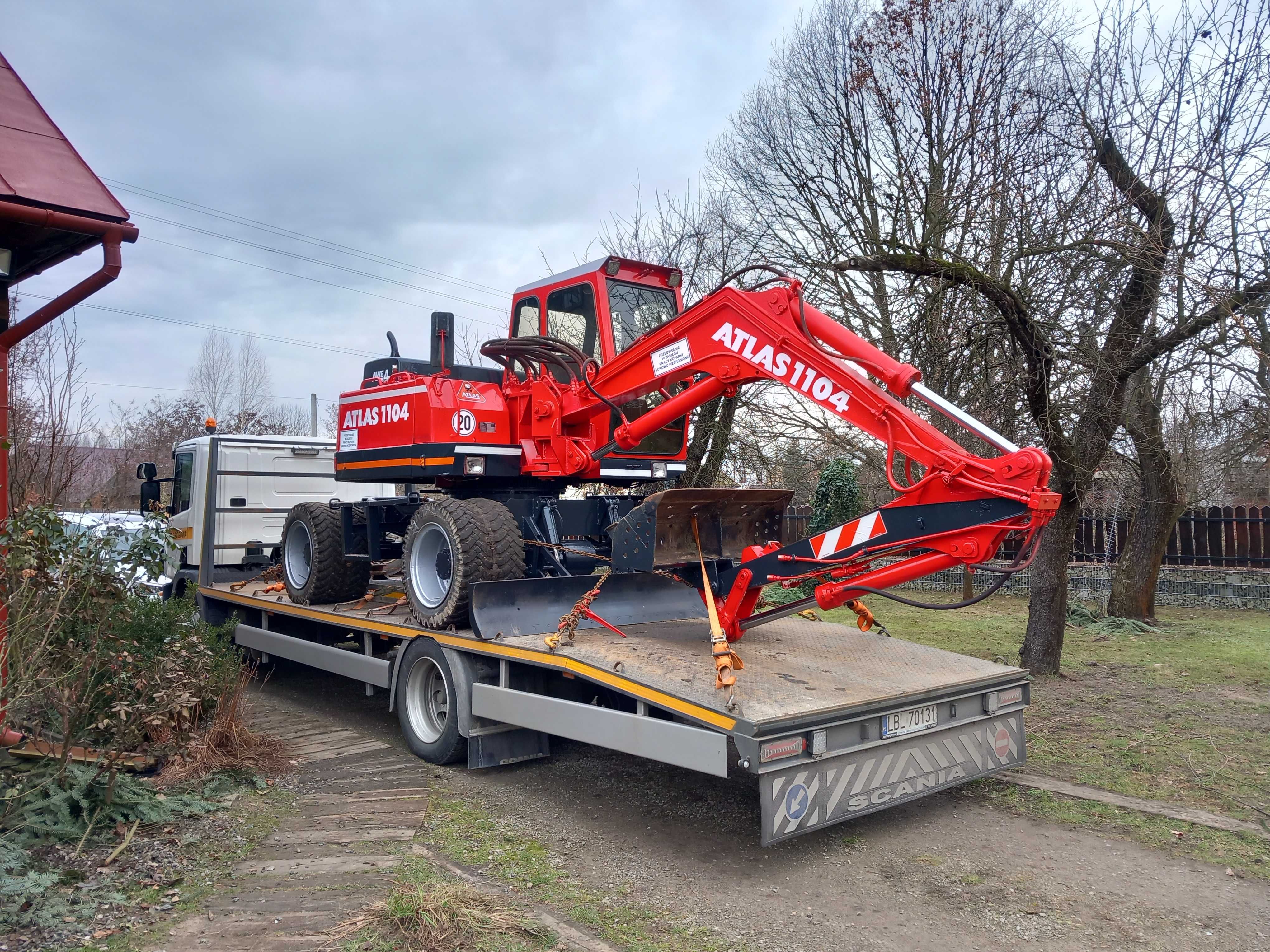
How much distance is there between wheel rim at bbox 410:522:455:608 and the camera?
698 cm

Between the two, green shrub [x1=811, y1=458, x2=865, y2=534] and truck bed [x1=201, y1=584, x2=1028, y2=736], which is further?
green shrub [x1=811, y1=458, x2=865, y2=534]

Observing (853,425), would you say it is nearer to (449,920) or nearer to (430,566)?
(449,920)

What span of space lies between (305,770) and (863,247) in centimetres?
731

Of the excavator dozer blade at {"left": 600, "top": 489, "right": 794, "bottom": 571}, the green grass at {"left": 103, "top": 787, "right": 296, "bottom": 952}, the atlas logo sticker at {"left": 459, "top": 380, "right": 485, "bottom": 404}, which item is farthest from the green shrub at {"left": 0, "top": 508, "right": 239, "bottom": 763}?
the excavator dozer blade at {"left": 600, "top": 489, "right": 794, "bottom": 571}

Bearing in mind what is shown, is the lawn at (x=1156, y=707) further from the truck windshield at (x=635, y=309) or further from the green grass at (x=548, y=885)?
the truck windshield at (x=635, y=309)

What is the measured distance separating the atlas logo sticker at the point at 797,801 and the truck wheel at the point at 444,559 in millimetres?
2799

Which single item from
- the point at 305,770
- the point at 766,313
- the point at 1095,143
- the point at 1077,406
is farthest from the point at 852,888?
the point at 1095,143

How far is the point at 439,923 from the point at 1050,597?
6.70 metres

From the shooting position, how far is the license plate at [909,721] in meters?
4.90

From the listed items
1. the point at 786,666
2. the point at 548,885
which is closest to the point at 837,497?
the point at 786,666

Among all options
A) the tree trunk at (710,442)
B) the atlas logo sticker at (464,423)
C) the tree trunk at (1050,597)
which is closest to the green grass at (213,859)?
the atlas logo sticker at (464,423)

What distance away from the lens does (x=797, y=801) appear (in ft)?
14.7

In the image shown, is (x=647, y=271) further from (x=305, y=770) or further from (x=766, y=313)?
(x=305, y=770)

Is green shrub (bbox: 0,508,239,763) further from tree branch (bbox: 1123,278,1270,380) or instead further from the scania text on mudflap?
tree branch (bbox: 1123,278,1270,380)
